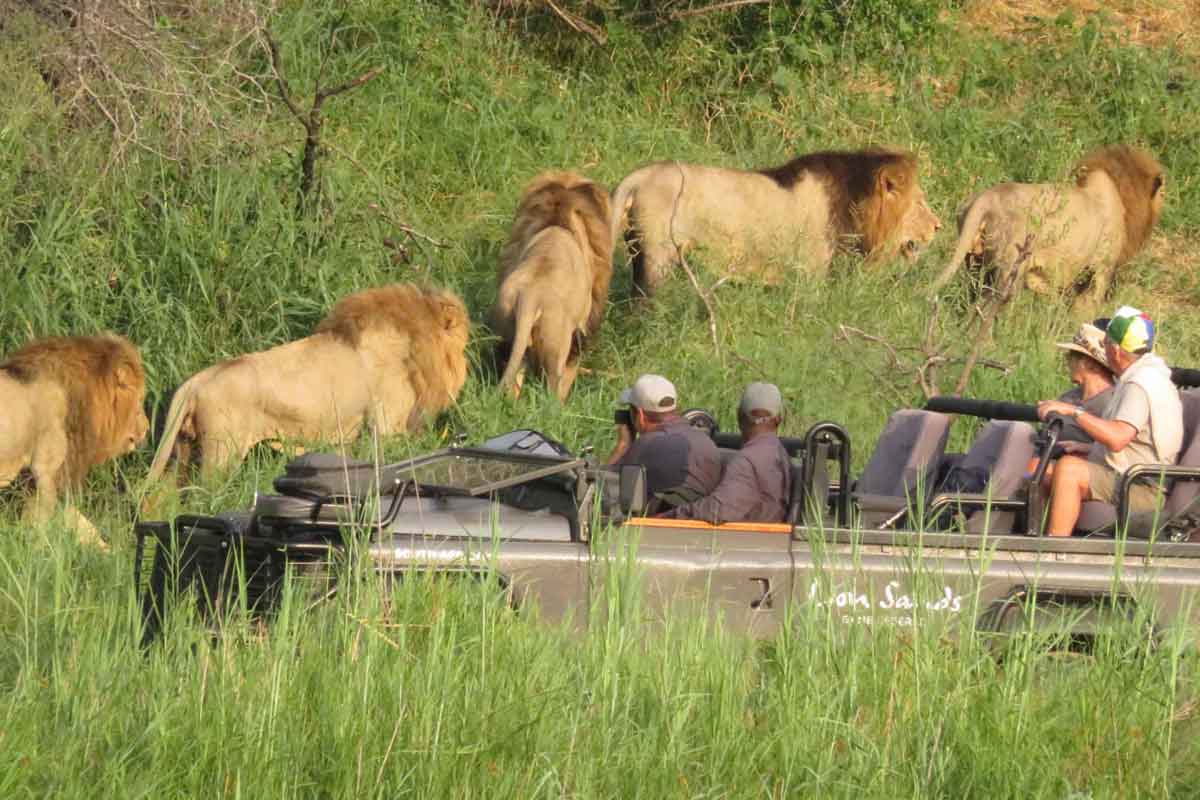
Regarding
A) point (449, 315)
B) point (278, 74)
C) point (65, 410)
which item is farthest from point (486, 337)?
point (65, 410)

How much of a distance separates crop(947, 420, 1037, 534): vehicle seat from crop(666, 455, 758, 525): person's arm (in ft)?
2.33

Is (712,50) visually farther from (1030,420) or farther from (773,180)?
(1030,420)

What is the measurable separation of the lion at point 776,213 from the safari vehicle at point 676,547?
16.0 ft

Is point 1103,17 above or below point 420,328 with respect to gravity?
above

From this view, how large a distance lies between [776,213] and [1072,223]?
1.66 m

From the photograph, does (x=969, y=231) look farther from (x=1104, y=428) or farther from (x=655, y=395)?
(x=1104, y=428)

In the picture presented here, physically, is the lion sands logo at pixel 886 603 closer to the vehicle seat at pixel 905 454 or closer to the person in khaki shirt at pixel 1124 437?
the person in khaki shirt at pixel 1124 437

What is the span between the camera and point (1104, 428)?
20.9ft

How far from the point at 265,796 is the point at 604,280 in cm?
681

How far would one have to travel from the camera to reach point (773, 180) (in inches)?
456

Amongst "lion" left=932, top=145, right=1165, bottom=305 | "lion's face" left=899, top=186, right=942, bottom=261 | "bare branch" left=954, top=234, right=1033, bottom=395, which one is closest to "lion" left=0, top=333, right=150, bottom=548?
"bare branch" left=954, top=234, right=1033, bottom=395

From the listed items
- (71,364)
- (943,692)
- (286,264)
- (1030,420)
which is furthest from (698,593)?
(286,264)

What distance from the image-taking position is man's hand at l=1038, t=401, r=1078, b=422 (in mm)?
6355

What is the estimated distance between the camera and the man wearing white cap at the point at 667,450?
6848 mm
